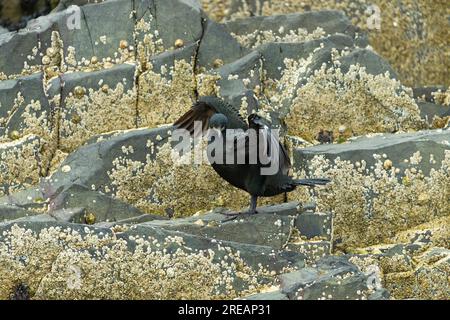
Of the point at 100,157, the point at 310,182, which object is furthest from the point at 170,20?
the point at 310,182

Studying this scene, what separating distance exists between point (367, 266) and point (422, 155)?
91.4 inches

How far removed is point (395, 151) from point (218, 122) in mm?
2611

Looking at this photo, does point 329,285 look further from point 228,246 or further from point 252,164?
point 252,164

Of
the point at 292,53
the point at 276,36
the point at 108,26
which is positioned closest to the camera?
the point at 108,26

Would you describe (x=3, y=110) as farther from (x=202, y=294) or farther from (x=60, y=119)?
(x=202, y=294)

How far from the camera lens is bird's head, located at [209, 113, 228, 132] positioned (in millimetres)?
18406

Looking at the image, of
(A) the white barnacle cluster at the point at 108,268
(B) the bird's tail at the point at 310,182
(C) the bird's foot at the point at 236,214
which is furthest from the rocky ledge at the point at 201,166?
(B) the bird's tail at the point at 310,182

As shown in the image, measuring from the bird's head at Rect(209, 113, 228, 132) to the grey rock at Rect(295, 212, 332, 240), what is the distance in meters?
1.47

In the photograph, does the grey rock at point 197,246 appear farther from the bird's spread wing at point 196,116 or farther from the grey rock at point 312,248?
the bird's spread wing at point 196,116

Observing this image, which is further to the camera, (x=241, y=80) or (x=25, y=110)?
(x=241, y=80)

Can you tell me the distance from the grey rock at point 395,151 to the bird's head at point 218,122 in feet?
5.41

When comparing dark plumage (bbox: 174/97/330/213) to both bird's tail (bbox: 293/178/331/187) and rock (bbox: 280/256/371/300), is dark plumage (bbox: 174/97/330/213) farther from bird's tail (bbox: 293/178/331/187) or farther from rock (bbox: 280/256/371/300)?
rock (bbox: 280/256/371/300)

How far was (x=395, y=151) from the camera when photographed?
19547 millimetres

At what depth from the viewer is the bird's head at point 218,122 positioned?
1841 centimetres
